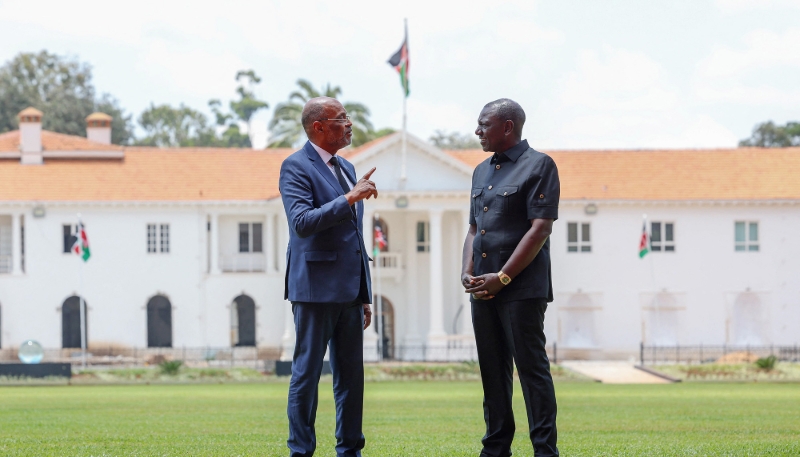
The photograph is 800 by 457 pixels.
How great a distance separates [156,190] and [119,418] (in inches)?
1309

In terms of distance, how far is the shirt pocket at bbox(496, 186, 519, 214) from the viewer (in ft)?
24.4

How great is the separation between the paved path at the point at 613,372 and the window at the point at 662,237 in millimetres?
5868

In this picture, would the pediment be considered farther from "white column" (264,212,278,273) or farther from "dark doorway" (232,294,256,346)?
"dark doorway" (232,294,256,346)

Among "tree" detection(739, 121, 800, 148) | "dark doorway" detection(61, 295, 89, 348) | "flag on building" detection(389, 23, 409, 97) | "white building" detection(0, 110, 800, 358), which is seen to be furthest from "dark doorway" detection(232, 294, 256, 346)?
"tree" detection(739, 121, 800, 148)

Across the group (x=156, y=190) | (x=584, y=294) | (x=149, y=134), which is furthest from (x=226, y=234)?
(x=149, y=134)

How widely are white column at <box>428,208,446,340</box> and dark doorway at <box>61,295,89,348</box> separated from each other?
13.1 m

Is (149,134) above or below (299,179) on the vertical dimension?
above

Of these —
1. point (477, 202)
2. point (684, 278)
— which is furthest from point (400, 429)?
point (684, 278)

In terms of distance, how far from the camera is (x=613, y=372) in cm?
3803

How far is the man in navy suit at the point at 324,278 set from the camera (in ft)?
24.0

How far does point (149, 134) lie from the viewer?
8475 centimetres

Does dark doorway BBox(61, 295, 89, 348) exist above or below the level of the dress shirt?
below

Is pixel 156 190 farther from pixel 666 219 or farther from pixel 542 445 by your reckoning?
pixel 542 445

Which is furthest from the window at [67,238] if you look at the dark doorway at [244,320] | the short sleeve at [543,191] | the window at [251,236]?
the short sleeve at [543,191]
